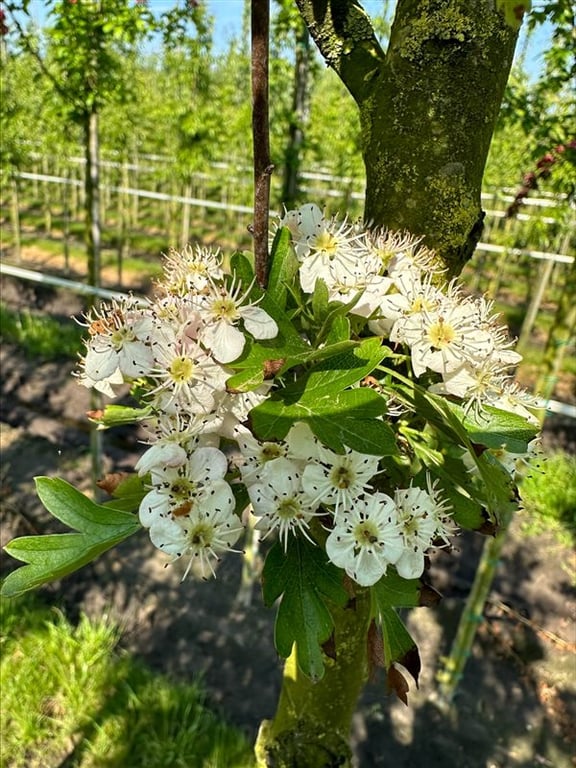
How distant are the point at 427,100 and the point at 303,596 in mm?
712

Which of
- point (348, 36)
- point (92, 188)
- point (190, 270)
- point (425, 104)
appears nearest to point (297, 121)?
point (92, 188)

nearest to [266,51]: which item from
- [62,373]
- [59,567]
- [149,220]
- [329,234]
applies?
[329,234]

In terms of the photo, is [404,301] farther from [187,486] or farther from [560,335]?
[560,335]

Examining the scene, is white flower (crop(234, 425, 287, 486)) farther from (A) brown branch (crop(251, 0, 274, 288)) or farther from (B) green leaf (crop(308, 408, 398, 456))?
(A) brown branch (crop(251, 0, 274, 288))

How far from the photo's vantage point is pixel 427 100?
34.8 inches

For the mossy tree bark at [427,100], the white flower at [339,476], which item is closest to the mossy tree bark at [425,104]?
the mossy tree bark at [427,100]

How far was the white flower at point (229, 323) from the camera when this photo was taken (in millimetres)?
735

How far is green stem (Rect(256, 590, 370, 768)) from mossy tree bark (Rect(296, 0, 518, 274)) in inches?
29.2

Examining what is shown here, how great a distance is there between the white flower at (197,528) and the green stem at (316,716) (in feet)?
1.59

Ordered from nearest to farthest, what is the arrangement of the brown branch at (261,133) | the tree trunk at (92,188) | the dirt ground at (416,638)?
1. the brown branch at (261,133)
2. the dirt ground at (416,638)
3. the tree trunk at (92,188)

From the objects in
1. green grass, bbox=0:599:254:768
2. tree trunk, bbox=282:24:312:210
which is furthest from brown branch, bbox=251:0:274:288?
tree trunk, bbox=282:24:312:210

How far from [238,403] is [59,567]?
0.32m

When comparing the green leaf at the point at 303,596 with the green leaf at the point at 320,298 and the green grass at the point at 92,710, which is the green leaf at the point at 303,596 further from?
the green grass at the point at 92,710

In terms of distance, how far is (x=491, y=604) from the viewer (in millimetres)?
4246
